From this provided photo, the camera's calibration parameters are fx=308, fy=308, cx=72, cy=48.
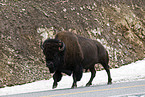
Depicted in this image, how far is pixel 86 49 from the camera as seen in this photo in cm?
1212

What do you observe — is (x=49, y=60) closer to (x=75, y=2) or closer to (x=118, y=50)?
(x=118, y=50)

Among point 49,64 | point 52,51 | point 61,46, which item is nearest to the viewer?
point 49,64

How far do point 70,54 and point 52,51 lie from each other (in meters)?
1.26

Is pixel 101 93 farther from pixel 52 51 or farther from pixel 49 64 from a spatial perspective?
pixel 52 51

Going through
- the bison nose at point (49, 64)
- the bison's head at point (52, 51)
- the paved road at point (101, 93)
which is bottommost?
the paved road at point (101, 93)

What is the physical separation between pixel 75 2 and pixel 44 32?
7638mm

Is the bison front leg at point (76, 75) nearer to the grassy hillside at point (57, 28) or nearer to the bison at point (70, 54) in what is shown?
the bison at point (70, 54)

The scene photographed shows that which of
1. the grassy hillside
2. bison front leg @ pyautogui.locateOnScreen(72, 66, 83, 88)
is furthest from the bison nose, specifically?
the grassy hillside

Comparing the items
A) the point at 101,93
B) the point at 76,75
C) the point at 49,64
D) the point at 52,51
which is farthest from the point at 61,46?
the point at 101,93

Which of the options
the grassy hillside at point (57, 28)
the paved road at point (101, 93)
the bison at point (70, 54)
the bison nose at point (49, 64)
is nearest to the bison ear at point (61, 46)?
the bison at point (70, 54)

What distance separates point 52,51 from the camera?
9.87 m

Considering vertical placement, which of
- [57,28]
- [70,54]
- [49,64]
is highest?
[57,28]

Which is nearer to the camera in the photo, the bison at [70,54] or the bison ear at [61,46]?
the bison at [70,54]

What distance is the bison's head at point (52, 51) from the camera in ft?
32.0
